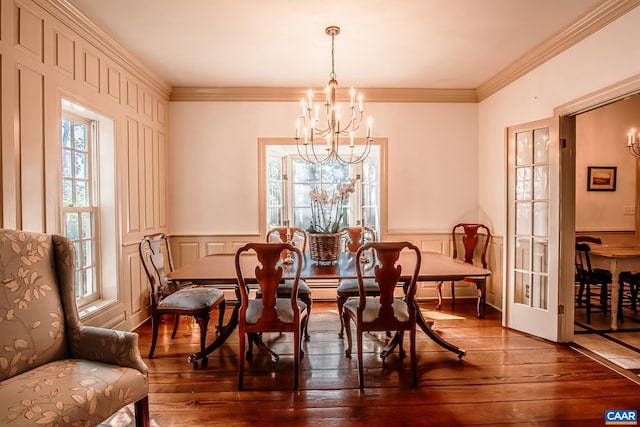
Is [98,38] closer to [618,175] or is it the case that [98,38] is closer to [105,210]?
[105,210]

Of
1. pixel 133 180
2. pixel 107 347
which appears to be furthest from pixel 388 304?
pixel 133 180

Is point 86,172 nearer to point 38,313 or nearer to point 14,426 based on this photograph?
point 38,313

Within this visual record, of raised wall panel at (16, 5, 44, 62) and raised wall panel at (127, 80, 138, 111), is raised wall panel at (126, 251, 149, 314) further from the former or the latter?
raised wall panel at (16, 5, 44, 62)

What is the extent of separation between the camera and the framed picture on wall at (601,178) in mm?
4488

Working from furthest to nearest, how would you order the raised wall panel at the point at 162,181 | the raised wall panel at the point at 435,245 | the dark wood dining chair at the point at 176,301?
the raised wall panel at the point at 435,245 → the raised wall panel at the point at 162,181 → the dark wood dining chair at the point at 176,301

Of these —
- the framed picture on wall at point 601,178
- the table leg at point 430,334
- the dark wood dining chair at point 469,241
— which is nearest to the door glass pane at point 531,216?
the dark wood dining chair at point 469,241

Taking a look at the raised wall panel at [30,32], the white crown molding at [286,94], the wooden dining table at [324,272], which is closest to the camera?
the raised wall panel at [30,32]

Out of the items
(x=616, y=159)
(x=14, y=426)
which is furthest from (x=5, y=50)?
(x=616, y=159)

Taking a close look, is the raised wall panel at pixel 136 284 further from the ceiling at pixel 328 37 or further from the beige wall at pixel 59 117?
the ceiling at pixel 328 37

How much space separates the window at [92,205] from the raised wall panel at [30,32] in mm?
667

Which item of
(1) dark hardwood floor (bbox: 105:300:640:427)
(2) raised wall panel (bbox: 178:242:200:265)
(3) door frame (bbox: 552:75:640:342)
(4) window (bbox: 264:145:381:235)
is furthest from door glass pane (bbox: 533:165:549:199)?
(2) raised wall panel (bbox: 178:242:200:265)

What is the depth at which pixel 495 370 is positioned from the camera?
97.8 inches

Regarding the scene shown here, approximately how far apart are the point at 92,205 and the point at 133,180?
0.47 metres

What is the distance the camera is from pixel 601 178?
177 inches
